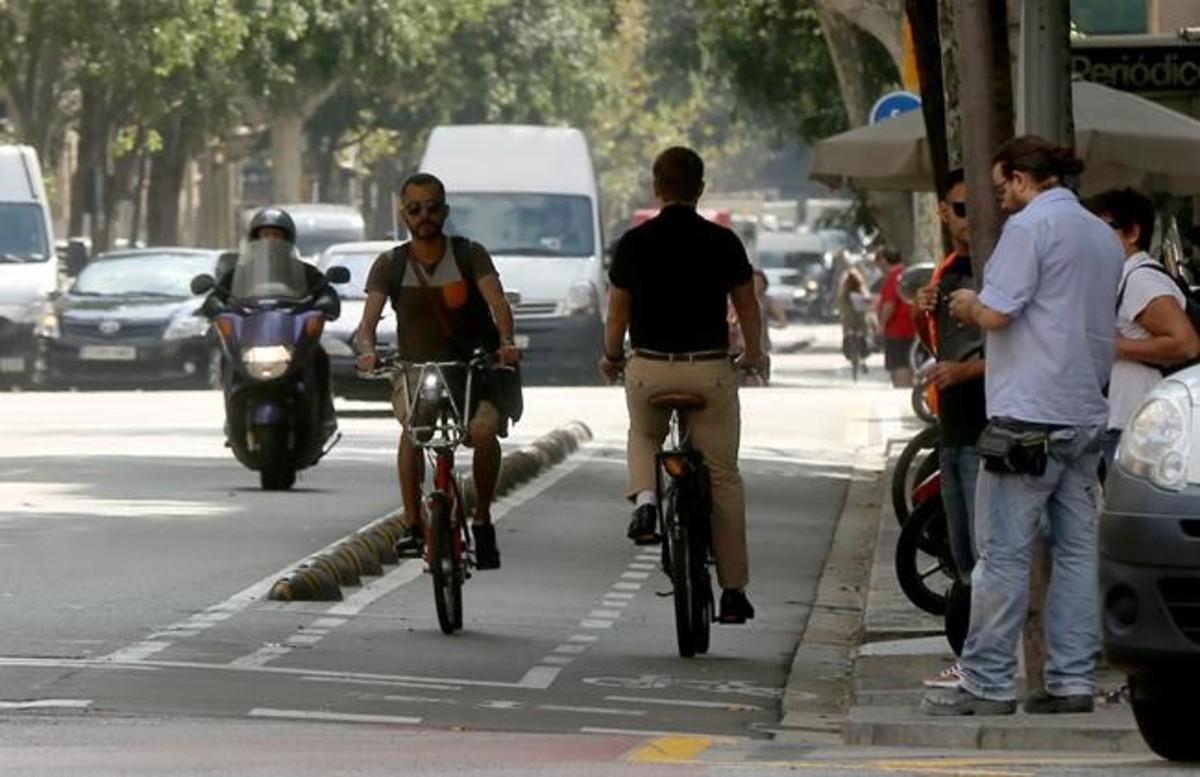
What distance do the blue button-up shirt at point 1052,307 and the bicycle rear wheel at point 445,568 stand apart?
12.4 ft

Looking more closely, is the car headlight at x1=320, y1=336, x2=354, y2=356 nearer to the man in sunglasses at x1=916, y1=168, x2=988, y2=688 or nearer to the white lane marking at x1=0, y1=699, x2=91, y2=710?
the man in sunglasses at x1=916, y1=168, x2=988, y2=688

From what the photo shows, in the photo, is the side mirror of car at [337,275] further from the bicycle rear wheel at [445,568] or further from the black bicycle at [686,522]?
the black bicycle at [686,522]

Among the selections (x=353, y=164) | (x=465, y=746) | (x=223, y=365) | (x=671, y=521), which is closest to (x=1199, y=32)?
(x=223, y=365)

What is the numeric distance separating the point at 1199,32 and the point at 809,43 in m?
26.9

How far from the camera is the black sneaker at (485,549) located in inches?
595

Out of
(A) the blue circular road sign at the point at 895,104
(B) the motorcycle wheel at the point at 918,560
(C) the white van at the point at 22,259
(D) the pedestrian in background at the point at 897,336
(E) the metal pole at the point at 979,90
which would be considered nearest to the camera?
(E) the metal pole at the point at 979,90

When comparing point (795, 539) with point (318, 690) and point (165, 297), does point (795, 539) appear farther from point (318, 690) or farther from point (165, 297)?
point (165, 297)

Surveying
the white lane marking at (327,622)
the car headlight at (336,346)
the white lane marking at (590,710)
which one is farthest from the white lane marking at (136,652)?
the car headlight at (336,346)

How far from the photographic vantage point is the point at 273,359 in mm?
21906

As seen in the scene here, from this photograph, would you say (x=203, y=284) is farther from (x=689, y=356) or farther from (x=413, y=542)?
(x=689, y=356)

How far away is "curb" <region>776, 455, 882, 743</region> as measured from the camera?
12516 millimetres

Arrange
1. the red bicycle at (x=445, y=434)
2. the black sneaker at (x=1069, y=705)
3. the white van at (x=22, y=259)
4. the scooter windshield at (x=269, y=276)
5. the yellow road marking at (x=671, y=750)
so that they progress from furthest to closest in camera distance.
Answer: the white van at (x=22, y=259) → the scooter windshield at (x=269, y=276) → the red bicycle at (x=445, y=434) → the black sneaker at (x=1069, y=705) → the yellow road marking at (x=671, y=750)

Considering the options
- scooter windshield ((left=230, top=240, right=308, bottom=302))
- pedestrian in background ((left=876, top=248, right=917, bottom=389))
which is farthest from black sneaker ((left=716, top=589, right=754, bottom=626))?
pedestrian in background ((left=876, top=248, right=917, bottom=389))

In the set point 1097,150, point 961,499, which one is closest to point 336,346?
point 1097,150
